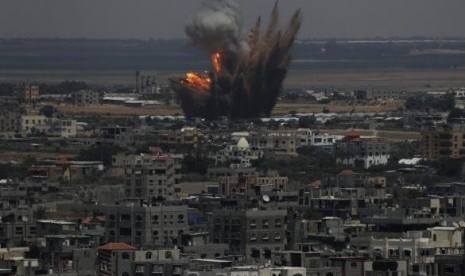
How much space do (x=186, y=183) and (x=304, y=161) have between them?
598 inches

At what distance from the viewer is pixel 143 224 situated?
2234 inches

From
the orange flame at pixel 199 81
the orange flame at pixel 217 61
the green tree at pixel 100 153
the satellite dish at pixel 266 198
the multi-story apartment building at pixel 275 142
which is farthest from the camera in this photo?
the orange flame at pixel 199 81

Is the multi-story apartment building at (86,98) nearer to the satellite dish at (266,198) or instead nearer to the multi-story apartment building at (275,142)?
the multi-story apartment building at (275,142)

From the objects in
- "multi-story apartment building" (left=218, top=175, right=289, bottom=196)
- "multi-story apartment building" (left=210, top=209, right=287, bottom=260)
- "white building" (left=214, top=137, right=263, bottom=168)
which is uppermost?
"white building" (left=214, top=137, right=263, bottom=168)

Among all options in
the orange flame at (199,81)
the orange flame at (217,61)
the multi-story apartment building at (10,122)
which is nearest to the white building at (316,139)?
the orange flame at (217,61)

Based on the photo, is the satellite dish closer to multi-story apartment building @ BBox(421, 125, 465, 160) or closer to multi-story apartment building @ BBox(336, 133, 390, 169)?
multi-story apartment building @ BBox(336, 133, 390, 169)

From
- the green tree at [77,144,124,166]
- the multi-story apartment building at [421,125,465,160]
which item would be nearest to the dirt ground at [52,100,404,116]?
the green tree at [77,144,124,166]

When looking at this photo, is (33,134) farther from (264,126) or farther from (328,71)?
(328,71)

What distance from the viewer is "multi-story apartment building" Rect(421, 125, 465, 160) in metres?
93.6

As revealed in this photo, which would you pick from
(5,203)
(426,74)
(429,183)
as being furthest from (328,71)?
(5,203)

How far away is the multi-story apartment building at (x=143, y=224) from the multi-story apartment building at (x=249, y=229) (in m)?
0.74

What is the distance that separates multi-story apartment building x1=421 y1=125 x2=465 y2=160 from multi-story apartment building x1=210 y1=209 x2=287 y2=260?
36.1 metres

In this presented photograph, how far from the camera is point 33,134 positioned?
4355 inches

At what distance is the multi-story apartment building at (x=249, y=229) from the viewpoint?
55.7 meters
